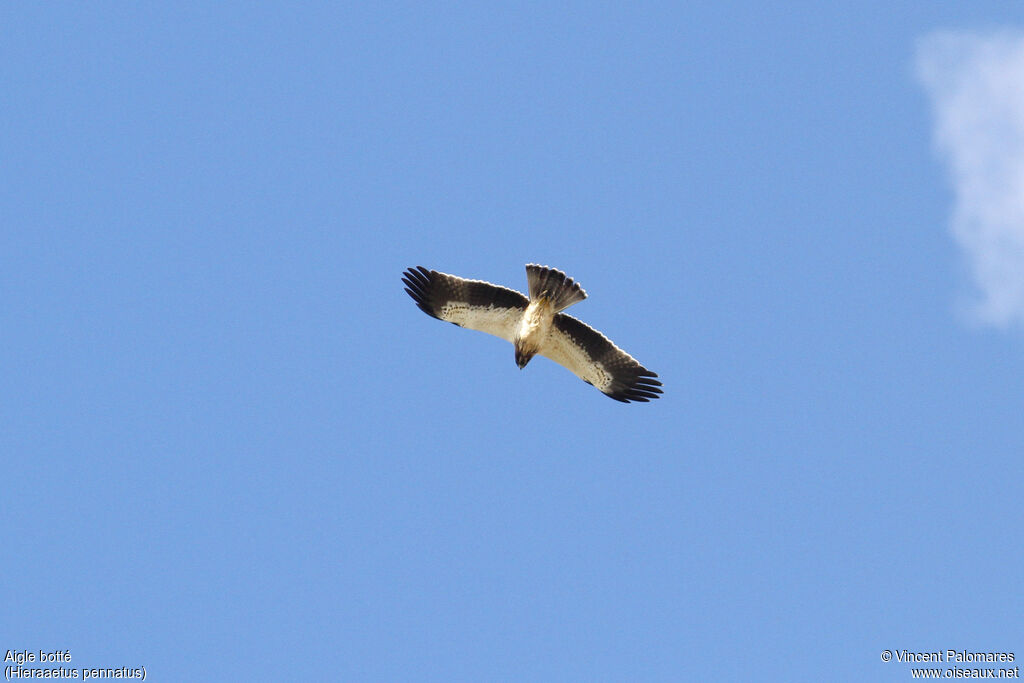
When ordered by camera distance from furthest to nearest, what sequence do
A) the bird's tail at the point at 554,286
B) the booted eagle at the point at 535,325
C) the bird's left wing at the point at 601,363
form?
1. the bird's left wing at the point at 601,363
2. the booted eagle at the point at 535,325
3. the bird's tail at the point at 554,286

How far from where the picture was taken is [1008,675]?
1430cm

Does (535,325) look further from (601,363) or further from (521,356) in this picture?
(601,363)

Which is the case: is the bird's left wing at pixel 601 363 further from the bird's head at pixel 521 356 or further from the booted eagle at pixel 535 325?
the bird's head at pixel 521 356

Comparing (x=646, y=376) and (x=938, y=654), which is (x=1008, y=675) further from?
(x=646, y=376)

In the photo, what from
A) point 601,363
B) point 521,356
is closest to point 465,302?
point 521,356

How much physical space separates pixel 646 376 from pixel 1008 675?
6.51m

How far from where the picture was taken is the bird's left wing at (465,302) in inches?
637

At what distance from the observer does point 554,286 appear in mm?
15320

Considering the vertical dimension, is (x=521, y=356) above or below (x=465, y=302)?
below

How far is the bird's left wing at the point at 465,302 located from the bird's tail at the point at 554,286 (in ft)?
2.43

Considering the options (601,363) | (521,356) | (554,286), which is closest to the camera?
(554,286)

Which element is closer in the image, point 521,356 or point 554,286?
point 554,286

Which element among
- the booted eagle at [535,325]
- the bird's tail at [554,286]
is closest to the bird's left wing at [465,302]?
the booted eagle at [535,325]

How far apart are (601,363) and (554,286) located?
6.54 feet
